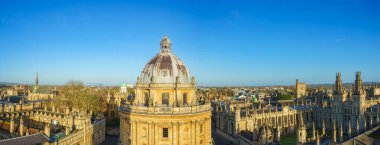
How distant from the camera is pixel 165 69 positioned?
3438cm

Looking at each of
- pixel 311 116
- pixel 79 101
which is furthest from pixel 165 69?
pixel 311 116

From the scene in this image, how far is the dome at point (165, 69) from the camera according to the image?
33969mm

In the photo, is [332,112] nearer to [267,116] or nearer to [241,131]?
[267,116]

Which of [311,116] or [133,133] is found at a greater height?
[133,133]

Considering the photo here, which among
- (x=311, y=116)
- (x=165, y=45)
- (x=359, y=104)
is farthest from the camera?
(x=311, y=116)

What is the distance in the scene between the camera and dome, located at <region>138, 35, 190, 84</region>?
111ft

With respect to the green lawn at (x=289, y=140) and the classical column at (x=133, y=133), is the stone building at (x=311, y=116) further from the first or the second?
the classical column at (x=133, y=133)

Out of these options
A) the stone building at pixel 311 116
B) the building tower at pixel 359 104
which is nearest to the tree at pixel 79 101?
the stone building at pixel 311 116

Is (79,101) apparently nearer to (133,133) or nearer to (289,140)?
(133,133)

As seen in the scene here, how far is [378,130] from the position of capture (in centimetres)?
4222

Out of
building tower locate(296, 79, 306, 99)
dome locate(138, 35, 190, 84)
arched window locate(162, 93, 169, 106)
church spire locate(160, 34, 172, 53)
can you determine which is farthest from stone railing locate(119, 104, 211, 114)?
building tower locate(296, 79, 306, 99)

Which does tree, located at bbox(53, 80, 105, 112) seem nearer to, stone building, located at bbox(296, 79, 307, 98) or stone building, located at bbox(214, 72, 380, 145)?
stone building, located at bbox(214, 72, 380, 145)

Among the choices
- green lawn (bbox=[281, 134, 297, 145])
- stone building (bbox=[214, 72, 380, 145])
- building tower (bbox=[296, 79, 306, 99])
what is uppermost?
building tower (bbox=[296, 79, 306, 99])

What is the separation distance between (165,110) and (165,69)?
5.09 metres
